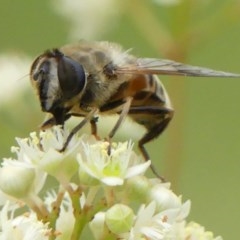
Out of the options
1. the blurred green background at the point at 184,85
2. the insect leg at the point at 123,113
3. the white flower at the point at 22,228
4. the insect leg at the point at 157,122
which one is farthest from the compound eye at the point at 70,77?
the blurred green background at the point at 184,85

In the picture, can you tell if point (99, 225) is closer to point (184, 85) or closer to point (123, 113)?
point (123, 113)

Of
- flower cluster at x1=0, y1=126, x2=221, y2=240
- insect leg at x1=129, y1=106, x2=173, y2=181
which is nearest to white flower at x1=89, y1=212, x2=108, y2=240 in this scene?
flower cluster at x1=0, y1=126, x2=221, y2=240

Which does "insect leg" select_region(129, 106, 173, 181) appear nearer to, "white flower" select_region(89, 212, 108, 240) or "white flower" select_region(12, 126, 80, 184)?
"white flower" select_region(12, 126, 80, 184)

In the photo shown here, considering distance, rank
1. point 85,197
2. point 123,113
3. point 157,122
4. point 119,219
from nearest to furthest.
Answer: point 119,219, point 85,197, point 123,113, point 157,122

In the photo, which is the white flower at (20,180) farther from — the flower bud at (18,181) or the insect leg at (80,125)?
the insect leg at (80,125)

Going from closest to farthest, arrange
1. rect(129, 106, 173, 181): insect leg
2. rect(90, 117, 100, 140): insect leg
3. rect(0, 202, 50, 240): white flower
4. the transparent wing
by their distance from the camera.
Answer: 1. rect(0, 202, 50, 240): white flower
2. rect(90, 117, 100, 140): insect leg
3. the transparent wing
4. rect(129, 106, 173, 181): insect leg

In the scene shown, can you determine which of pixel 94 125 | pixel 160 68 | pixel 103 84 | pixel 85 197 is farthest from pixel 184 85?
pixel 85 197

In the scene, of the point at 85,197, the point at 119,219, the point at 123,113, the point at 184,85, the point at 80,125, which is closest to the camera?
the point at 119,219

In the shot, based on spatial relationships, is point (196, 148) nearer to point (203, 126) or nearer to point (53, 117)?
point (203, 126)
